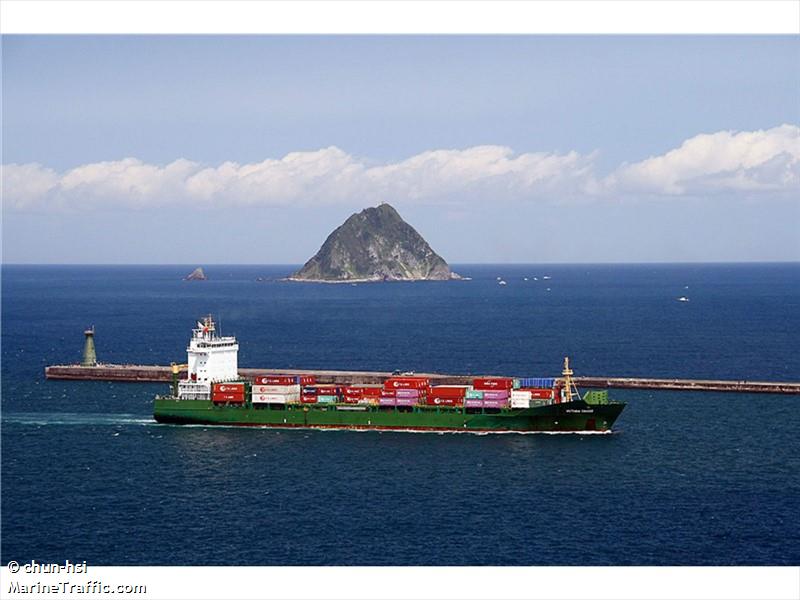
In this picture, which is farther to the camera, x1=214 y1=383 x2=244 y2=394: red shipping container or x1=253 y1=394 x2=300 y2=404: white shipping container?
x1=214 y1=383 x2=244 y2=394: red shipping container

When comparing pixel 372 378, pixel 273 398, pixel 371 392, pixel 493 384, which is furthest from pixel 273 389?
pixel 372 378

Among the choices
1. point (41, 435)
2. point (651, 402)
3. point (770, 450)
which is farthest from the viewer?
point (651, 402)

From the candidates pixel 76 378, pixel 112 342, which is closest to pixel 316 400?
pixel 76 378

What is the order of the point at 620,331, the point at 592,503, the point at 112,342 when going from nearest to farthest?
the point at 592,503
the point at 112,342
the point at 620,331

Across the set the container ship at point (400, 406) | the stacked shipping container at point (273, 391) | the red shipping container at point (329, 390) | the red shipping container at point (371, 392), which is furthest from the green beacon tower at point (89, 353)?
the red shipping container at point (371, 392)

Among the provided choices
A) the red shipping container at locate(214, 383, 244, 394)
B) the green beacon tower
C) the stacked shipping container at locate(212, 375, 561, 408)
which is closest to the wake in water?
the red shipping container at locate(214, 383, 244, 394)

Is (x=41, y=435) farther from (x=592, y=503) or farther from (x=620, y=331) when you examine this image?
(x=620, y=331)

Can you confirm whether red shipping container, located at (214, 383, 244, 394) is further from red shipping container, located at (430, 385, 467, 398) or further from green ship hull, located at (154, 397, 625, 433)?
red shipping container, located at (430, 385, 467, 398)

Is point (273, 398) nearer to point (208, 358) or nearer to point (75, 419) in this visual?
point (208, 358)
